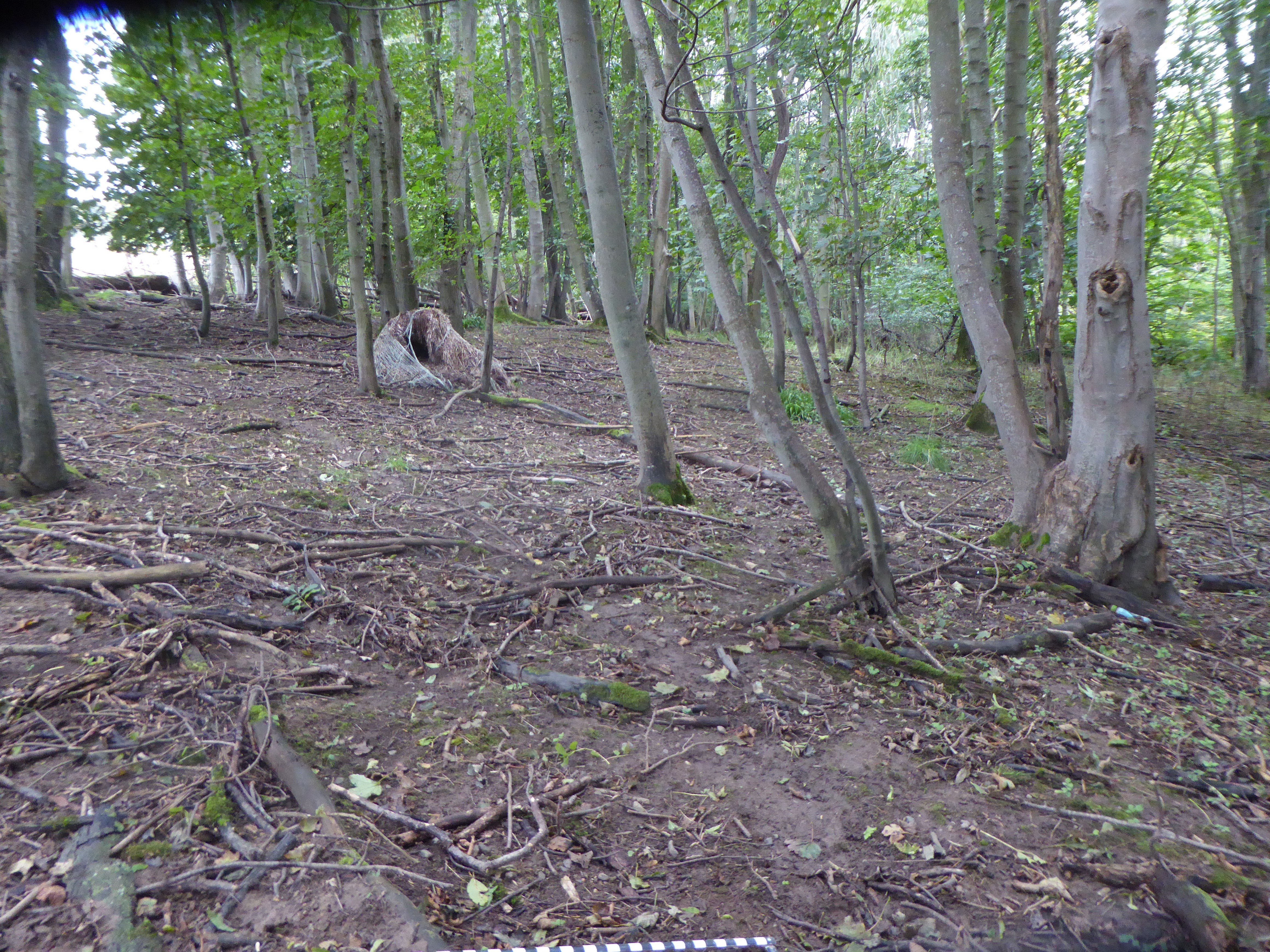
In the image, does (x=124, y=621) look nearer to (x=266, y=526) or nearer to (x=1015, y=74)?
(x=266, y=526)

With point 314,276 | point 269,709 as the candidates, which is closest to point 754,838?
point 269,709

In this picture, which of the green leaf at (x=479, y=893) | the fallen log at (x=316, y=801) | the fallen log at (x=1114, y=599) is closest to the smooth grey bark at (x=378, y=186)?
the fallen log at (x=316, y=801)

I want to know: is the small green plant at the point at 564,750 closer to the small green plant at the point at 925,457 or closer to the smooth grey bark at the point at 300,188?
the smooth grey bark at the point at 300,188

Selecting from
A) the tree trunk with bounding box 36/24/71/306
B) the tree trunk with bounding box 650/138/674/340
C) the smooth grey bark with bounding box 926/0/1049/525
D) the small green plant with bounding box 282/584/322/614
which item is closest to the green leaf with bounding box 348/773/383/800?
the small green plant with bounding box 282/584/322/614

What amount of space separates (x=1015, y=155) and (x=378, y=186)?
770 centimetres

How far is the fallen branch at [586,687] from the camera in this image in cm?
371

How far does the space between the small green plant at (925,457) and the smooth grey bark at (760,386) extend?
4031 mm

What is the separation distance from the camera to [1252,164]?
856 cm

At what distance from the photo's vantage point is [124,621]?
3.45 m

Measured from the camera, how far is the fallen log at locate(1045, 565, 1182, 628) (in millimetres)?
4664

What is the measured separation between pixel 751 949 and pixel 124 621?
9.83ft

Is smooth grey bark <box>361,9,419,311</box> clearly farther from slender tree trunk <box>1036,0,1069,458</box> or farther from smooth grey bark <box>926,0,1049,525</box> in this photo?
slender tree trunk <box>1036,0,1069,458</box>

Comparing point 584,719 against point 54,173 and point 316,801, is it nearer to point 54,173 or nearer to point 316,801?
point 316,801

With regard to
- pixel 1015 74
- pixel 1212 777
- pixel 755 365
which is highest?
pixel 1015 74
